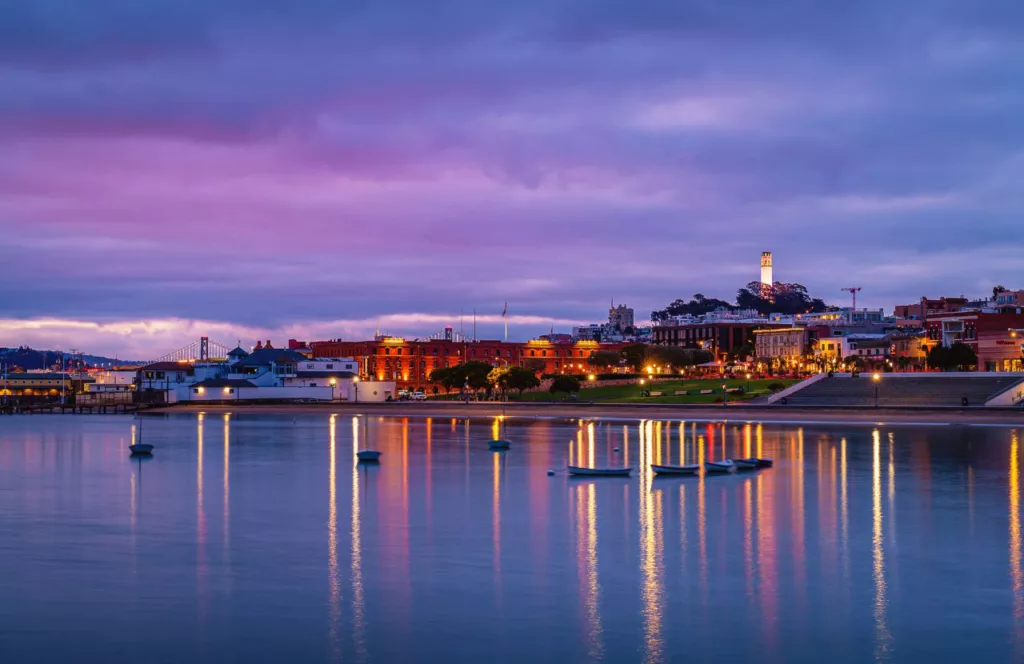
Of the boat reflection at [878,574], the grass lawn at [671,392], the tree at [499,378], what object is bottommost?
the boat reflection at [878,574]

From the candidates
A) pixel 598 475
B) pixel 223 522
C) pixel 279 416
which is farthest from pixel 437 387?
pixel 223 522

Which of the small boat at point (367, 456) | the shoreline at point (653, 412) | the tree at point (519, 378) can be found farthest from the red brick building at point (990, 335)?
the small boat at point (367, 456)

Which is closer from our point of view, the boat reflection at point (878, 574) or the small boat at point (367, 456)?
the boat reflection at point (878, 574)

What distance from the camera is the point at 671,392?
452 ft

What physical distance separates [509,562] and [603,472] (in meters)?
24.3

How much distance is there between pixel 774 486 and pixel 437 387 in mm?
148227

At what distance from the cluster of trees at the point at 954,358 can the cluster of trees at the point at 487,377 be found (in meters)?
52.3

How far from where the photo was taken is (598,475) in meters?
54.9

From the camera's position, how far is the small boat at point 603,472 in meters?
54.4

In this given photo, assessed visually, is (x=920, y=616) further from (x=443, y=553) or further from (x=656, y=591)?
(x=443, y=553)

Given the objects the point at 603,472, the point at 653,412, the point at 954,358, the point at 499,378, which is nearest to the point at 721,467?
the point at 603,472

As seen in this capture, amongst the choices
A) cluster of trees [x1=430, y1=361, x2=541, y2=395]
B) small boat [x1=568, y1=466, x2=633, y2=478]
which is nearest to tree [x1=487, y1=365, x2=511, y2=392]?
cluster of trees [x1=430, y1=361, x2=541, y2=395]

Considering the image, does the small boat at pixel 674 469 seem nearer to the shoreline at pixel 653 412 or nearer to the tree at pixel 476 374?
the shoreline at pixel 653 412

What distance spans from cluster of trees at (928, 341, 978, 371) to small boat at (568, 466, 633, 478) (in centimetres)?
8829
